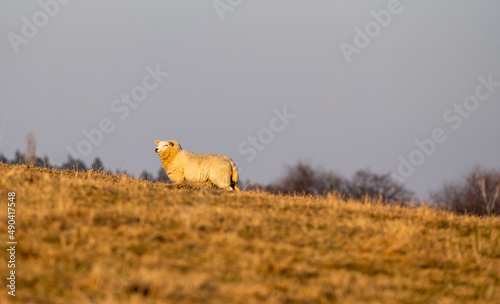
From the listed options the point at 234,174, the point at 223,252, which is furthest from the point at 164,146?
the point at 223,252

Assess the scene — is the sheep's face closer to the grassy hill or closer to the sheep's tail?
the sheep's tail

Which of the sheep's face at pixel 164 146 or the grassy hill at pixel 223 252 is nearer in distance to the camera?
the grassy hill at pixel 223 252

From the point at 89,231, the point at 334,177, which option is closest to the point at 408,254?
the point at 89,231

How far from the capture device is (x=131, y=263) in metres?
7.49

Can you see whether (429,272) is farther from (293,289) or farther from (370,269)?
(293,289)

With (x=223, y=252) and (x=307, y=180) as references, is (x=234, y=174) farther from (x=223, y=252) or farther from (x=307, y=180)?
(x=307, y=180)

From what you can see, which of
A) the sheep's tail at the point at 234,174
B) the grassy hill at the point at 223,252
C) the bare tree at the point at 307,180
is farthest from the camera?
the bare tree at the point at 307,180

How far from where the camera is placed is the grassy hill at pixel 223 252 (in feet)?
22.3

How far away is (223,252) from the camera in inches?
327

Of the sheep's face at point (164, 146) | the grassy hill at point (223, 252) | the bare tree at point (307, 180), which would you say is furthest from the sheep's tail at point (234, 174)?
the bare tree at point (307, 180)

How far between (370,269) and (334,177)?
84.5m

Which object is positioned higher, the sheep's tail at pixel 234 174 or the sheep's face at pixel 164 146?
the sheep's face at pixel 164 146

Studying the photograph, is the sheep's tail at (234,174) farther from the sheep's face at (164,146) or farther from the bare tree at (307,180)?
the bare tree at (307,180)

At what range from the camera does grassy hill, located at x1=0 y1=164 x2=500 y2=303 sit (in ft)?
22.3
